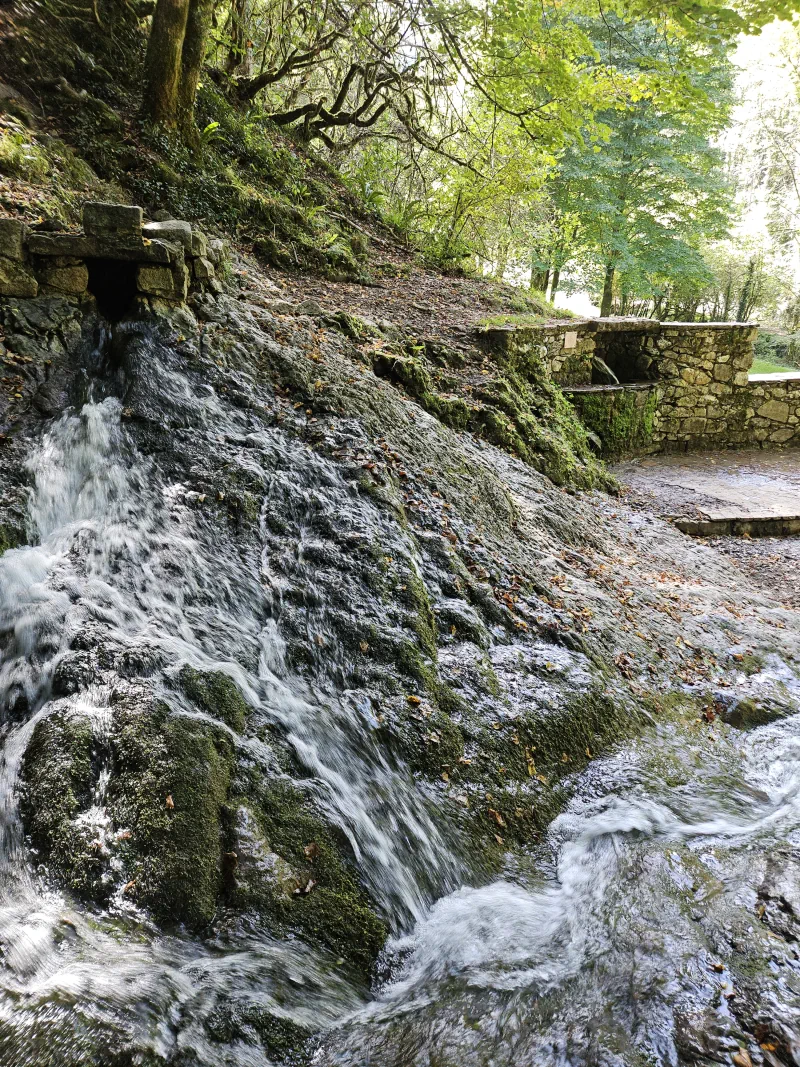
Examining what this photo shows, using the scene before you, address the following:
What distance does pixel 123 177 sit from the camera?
6.36 meters

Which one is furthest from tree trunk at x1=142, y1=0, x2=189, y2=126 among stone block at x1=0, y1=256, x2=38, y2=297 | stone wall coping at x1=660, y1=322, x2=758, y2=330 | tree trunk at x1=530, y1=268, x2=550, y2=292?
tree trunk at x1=530, y1=268, x2=550, y2=292

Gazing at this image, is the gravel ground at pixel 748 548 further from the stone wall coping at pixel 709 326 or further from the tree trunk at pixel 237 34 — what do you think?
the tree trunk at pixel 237 34

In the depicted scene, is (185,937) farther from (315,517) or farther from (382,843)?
(315,517)

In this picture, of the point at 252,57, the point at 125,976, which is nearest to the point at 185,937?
the point at 125,976

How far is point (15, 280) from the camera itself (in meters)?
3.86

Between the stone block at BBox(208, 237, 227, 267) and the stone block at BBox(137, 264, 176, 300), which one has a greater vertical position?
the stone block at BBox(208, 237, 227, 267)

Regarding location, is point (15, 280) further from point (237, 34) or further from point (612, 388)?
point (237, 34)

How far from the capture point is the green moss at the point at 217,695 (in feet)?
8.55

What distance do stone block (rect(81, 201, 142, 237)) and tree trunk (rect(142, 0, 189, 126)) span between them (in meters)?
3.92

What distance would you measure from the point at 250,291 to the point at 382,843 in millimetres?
4712

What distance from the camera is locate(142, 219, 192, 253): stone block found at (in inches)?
171

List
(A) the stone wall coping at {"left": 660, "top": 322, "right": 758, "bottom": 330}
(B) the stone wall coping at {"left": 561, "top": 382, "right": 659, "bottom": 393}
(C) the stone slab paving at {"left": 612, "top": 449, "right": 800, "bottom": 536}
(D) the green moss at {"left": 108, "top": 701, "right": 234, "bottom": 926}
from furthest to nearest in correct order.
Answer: (A) the stone wall coping at {"left": 660, "top": 322, "right": 758, "bottom": 330} < (B) the stone wall coping at {"left": 561, "top": 382, "right": 659, "bottom": 393} < (C) the stone slab paving at {"left": 612, "top": 449, "right": 800, "bottom": 536} < (D) the green moss at {"left": 108, "top": 701, "right": 234, "bottom": 926}

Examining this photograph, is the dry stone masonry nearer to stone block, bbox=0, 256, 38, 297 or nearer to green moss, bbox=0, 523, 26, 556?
stone block, bbox=0, 256, 38, 297

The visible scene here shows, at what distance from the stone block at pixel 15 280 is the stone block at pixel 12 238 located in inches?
1.5
